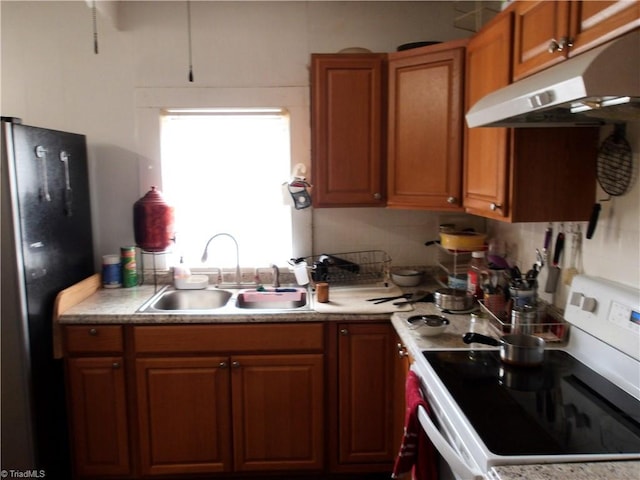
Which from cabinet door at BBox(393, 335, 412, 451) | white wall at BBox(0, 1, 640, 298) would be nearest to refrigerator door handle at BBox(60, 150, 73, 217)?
white wall at BBox(0, 1, 640, 298)

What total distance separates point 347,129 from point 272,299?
3.14 ft

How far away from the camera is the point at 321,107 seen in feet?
8.09

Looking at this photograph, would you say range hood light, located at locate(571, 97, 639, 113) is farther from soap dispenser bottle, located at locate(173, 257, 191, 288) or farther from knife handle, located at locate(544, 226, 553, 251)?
soap dispenser bottle, located at locate(173, 257, 191, 288)

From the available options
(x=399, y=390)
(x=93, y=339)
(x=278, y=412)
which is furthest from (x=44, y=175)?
(x=399, y=390)

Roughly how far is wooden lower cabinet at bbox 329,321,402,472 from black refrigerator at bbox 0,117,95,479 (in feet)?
4.16

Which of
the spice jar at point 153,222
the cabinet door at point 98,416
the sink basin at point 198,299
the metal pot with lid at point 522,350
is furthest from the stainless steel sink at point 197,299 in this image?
the metal pot with lid at point 522,350

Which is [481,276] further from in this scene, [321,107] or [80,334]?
[80,334]

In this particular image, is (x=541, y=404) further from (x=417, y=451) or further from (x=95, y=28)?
(x=95, y=28)

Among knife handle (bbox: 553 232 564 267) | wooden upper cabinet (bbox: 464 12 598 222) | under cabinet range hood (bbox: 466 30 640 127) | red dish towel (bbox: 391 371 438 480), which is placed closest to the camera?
under cabinet range hood (bbox: 466 30 640 127)

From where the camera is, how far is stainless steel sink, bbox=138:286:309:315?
258cm

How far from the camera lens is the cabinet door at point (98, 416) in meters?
2.29

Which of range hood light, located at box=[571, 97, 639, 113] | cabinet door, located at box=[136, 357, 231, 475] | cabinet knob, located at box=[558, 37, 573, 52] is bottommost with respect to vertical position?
cabinet door, located at box=[136, 357, 231, 475]

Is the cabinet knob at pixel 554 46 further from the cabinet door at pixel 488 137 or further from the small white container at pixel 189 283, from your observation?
the small white container at pixel 189 283

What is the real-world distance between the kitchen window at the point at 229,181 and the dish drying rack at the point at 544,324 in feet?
4.17
